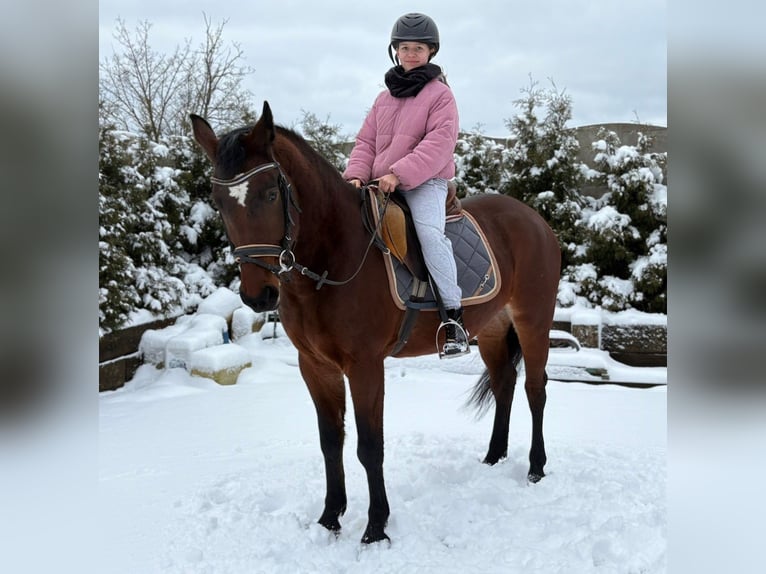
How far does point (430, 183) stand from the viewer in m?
2.89

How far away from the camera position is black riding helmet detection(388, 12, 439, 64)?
2.80 meters

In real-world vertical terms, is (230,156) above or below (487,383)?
above

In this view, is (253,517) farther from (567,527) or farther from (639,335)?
(639,335)

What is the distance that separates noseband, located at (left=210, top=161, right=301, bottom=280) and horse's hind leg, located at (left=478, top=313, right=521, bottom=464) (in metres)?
1.95

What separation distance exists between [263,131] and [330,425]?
1.56 meters

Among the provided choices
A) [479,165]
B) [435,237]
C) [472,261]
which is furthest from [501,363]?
[479,165]

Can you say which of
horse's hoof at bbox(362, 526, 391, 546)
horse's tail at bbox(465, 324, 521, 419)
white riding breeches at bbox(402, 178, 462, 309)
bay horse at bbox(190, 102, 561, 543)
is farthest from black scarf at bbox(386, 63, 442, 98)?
horse's hoof at bbox(362, 526, 391, 546)

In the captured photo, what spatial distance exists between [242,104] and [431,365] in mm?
5883

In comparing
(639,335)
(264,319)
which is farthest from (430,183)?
(264,319)

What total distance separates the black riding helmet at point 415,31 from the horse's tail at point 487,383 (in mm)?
1987

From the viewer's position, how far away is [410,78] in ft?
9.34

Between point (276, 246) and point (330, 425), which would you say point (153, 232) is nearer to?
point (330, 425)

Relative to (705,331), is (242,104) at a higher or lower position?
higher

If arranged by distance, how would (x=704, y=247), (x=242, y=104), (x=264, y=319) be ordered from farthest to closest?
1. (x=242, y=104)
2. (x=264, y=319)
3. (x=704, y=247)
